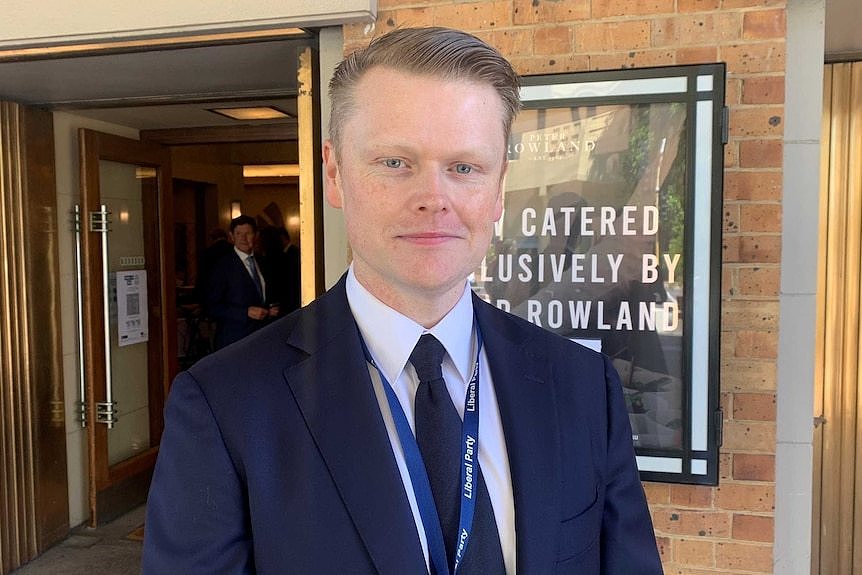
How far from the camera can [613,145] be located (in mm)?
2293

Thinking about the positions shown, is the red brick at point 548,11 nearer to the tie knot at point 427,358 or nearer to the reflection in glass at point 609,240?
the reflection in glass at point 609,240

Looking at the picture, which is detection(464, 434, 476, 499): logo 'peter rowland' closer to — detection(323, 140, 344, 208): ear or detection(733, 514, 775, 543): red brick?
detection(323, 140, 344, 208): ear

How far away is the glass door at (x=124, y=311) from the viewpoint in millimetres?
4148

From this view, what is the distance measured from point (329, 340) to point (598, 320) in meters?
1.41

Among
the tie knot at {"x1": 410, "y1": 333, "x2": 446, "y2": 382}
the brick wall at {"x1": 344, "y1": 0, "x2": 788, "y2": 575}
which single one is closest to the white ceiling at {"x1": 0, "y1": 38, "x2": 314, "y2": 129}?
the brick wall at {"x1": 344, "y1": 0, "x2": 788, "y2": 575}

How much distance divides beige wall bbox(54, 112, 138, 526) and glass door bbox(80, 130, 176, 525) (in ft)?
0.26

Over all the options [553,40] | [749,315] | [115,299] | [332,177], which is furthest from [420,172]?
[115,299]

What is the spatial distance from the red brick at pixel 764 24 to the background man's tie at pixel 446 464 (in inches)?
67.2

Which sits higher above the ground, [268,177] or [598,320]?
[268,177]

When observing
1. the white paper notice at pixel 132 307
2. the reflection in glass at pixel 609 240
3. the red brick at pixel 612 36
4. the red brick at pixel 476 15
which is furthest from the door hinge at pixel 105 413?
the red brick at pixel 612 36

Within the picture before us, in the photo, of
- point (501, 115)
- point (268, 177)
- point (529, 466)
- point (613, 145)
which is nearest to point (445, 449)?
point (529, 466)

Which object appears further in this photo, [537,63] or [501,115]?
[537,63]

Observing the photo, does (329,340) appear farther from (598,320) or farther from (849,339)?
(849,339)

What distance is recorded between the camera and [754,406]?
226 centimetres
